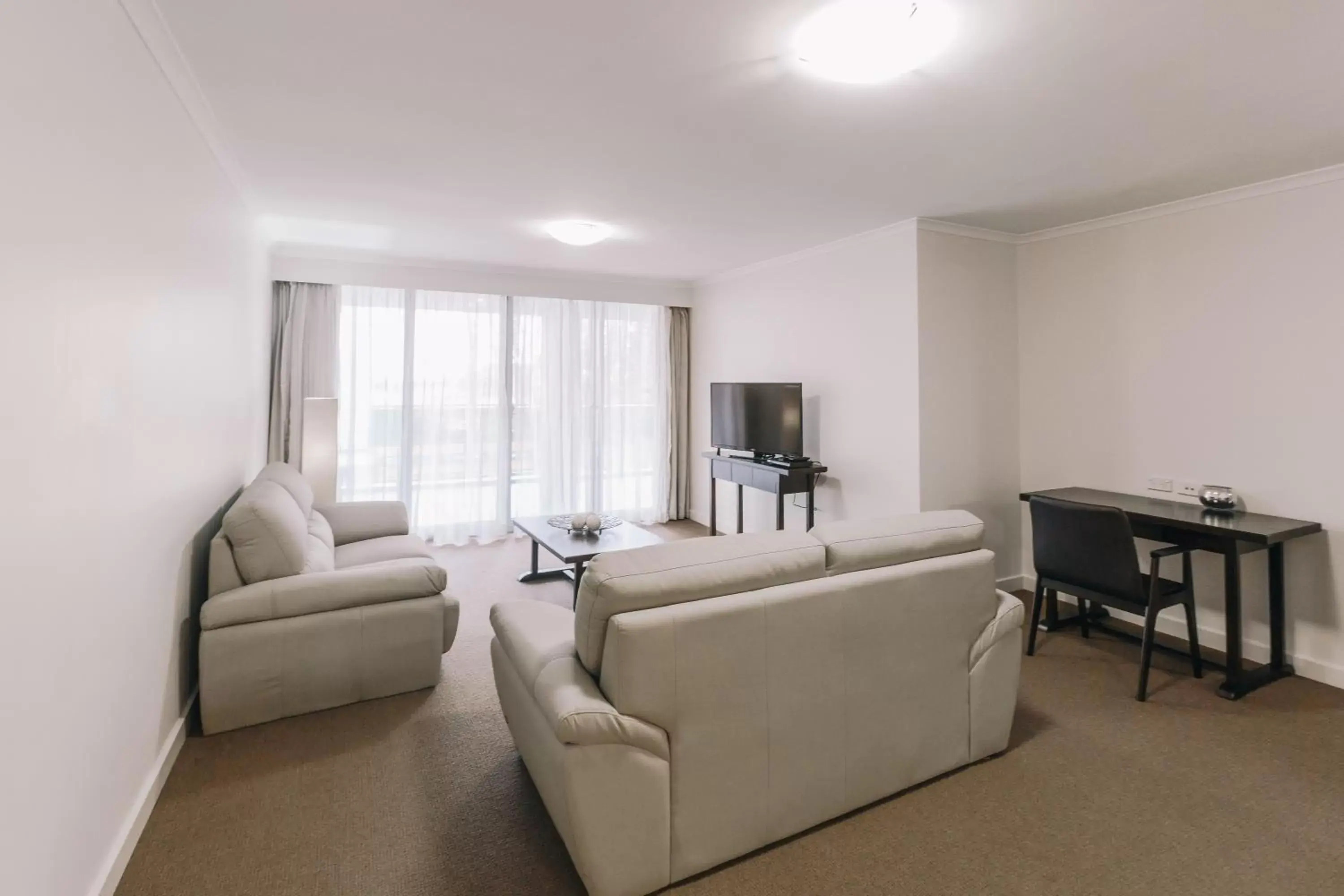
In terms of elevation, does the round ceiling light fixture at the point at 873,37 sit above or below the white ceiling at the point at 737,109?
below

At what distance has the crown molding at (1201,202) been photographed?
299 centimetres

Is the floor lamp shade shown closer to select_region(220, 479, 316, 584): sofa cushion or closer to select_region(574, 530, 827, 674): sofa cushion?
select_region(220, 479, 316, 584): sofa cushion

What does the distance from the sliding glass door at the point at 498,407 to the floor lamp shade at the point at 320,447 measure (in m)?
0.44

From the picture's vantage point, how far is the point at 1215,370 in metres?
3.40

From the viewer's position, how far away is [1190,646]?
3.04 meters

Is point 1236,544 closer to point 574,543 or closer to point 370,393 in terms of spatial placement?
point 574,543

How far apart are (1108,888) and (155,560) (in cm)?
313

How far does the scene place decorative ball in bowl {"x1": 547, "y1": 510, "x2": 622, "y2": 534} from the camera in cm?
399

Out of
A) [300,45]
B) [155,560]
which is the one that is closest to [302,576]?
[155,560]

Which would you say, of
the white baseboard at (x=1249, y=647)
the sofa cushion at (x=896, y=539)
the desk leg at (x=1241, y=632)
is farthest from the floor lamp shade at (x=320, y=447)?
the desk leg at (x=1241, y=632)

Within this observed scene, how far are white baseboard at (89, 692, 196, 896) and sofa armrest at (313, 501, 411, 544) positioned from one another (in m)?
1.63

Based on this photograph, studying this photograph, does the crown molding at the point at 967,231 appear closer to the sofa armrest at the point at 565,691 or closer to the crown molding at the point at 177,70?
the sofa armrest at the point at 565,691

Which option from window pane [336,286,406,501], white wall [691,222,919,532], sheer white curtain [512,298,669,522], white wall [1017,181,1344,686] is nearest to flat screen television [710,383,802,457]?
white wall [691,222,919,532]

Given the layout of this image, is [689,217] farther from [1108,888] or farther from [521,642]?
[1108,888]
